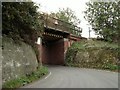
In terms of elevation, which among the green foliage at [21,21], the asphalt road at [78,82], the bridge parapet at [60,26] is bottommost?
the asphalt road at [78,82]

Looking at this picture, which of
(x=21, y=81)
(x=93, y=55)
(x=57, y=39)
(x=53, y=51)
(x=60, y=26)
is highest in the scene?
(x=60, y=26)

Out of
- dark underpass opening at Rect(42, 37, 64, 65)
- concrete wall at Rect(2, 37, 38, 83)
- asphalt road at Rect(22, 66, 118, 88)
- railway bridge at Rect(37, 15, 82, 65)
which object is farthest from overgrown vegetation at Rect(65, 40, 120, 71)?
concrete wall at Rect(2, 37, 38, 83)

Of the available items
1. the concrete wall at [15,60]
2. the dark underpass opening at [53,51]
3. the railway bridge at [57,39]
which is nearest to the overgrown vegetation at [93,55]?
the railway bridge at [57,39]

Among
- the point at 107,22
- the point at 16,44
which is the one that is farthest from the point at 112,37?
the point at 16,44

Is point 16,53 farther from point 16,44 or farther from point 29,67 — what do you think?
point 29,67

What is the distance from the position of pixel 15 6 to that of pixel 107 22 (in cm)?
2086

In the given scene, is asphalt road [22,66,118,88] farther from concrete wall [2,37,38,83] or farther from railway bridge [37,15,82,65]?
railway bridge [37,15,82,65]

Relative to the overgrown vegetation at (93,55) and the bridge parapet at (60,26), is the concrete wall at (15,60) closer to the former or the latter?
the bridge parapet at (60,26)

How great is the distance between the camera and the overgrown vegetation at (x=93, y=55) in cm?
3045

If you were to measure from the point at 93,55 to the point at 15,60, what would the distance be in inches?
651

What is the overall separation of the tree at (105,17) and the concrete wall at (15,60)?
53.2 feet

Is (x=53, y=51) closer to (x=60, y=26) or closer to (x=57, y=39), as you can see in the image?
(x=57, y=39)

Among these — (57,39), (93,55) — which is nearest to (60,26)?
(57,39)

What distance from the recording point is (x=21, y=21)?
1936 cm
